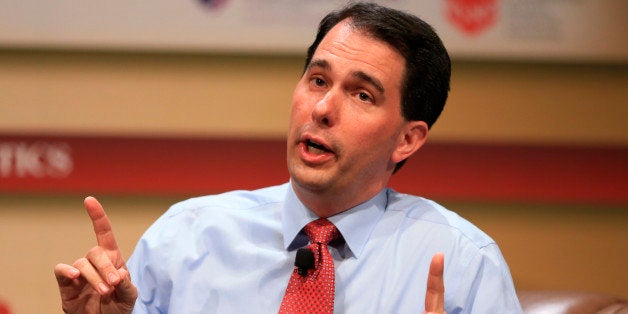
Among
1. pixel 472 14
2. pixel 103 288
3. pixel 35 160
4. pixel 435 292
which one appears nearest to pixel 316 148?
pixel 435 292

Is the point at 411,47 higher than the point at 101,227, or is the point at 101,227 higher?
the point at 411,47

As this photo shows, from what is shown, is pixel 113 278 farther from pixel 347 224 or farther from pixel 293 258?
pixel 347 224

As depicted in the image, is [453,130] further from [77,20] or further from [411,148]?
[77,20]

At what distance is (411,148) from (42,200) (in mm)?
1542

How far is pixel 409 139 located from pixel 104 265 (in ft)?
2.60

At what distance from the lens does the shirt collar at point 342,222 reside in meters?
1.79

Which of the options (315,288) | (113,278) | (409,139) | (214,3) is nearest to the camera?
(113,278)

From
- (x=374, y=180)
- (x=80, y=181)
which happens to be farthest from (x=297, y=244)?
(x=80, y=181)

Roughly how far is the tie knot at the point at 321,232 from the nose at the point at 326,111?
0.24m

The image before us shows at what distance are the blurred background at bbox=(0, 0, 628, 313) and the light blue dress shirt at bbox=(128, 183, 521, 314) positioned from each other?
3.23 feet

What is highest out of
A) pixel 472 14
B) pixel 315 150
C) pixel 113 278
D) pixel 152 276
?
pixel 472 14

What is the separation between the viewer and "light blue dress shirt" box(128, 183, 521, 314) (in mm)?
1728

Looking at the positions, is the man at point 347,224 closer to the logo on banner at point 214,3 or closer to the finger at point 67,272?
the finger at point 67,272

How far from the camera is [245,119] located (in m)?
2.91
